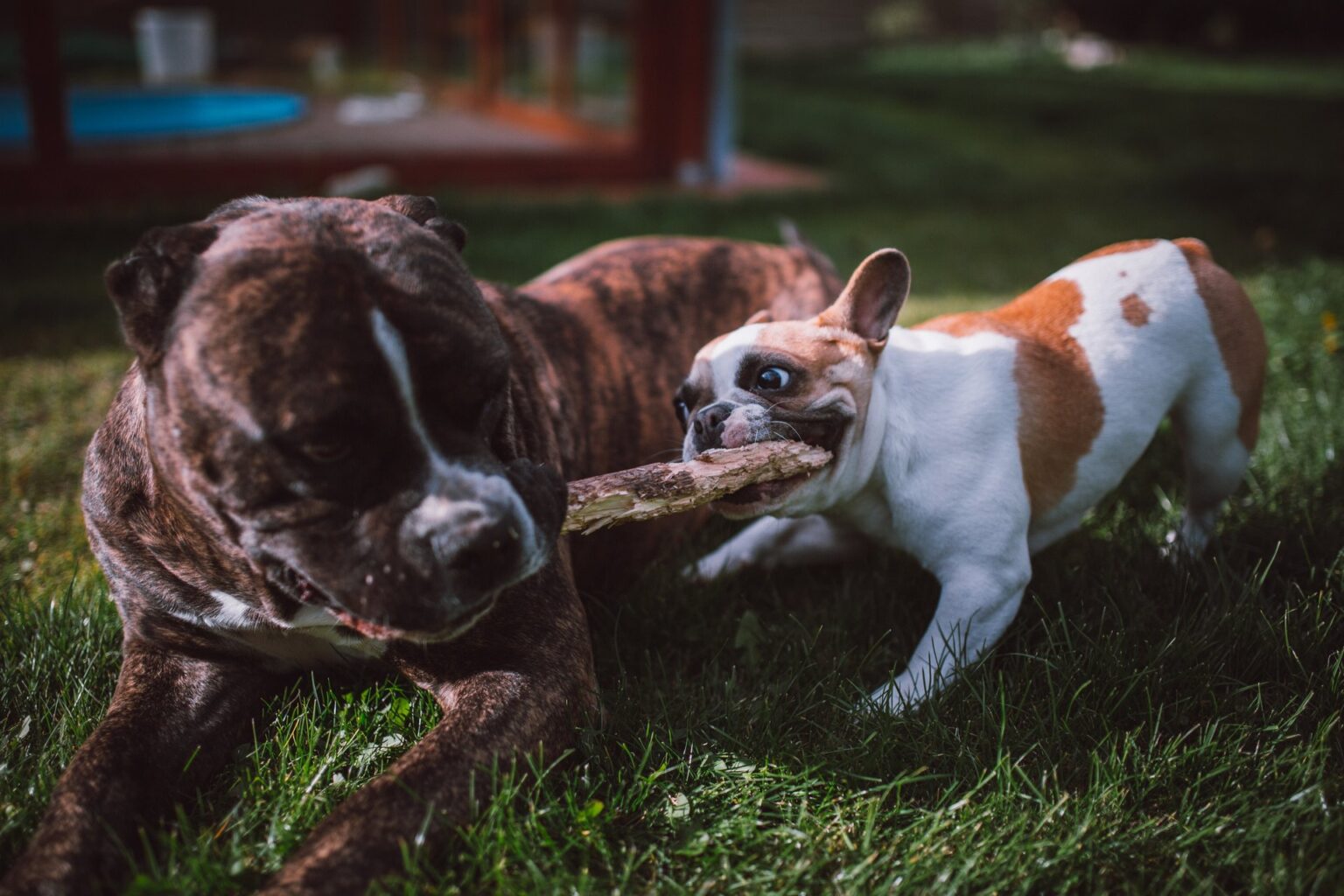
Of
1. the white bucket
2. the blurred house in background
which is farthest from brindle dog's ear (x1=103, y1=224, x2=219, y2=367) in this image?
the white bucket

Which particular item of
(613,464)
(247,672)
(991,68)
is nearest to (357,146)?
(613,464)

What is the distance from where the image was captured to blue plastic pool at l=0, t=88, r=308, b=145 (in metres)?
7.55

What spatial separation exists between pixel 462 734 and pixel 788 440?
1029 mm

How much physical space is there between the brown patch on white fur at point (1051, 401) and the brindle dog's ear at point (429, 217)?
1.44 m

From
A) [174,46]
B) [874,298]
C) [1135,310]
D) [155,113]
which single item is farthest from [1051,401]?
[174,46]

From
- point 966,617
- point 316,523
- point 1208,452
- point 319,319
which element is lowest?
point 966,617

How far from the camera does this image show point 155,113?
905cm

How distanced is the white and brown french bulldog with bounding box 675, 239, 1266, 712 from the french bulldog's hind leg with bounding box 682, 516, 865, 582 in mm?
30

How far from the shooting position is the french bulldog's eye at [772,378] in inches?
108

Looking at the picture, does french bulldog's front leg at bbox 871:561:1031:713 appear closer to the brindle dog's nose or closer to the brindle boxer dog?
the brindle dog's nose

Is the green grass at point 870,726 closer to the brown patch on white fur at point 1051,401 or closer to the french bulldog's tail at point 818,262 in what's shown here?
the brown patch on white fur at point 1051,401

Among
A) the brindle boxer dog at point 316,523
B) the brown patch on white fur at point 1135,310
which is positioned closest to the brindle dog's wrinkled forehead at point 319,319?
the brindle boxer dog at point 316,523

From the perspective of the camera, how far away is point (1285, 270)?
19.0 ft

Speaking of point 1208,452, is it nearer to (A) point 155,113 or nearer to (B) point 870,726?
(B) point 870,726
